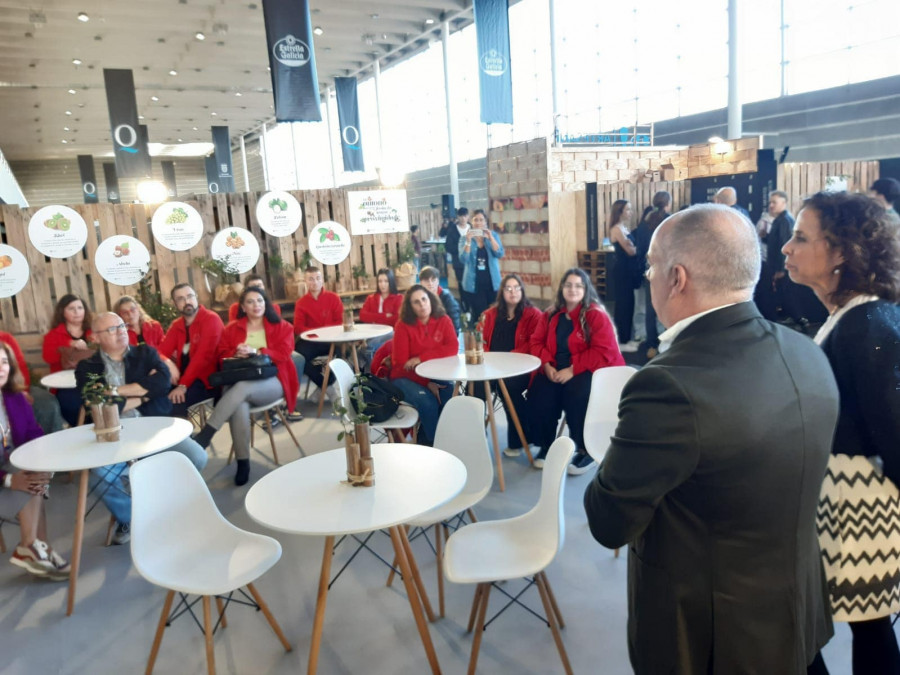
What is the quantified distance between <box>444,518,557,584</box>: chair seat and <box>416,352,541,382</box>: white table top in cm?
131

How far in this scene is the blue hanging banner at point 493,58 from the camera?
937cm

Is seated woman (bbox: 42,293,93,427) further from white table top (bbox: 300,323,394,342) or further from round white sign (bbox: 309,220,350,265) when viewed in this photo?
round white sign (bbox: 309,220,350,265)

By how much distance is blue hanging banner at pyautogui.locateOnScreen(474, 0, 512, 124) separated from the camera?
30.7 feet

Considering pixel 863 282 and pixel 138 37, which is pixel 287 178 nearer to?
pixel 138 37

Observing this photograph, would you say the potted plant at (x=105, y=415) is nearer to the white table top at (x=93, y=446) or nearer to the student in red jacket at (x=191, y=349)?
the white table top at (x=93, y=446)

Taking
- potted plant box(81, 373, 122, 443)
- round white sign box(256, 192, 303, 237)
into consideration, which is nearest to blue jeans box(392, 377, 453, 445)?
potted plant box(81, 373, 122, 443)

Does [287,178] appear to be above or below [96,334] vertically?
above

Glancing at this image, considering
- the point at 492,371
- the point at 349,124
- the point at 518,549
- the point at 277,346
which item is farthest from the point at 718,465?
the point at 349,124

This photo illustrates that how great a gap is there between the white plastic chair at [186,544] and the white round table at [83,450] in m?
0.45

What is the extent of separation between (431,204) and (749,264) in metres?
15.5

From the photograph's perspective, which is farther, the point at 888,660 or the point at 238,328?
the point at 238,328

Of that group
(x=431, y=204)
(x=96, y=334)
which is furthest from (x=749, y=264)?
(x=431, y=204)

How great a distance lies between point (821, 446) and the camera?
1.14 meters

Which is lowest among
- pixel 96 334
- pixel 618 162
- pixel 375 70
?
pixel 96 334
